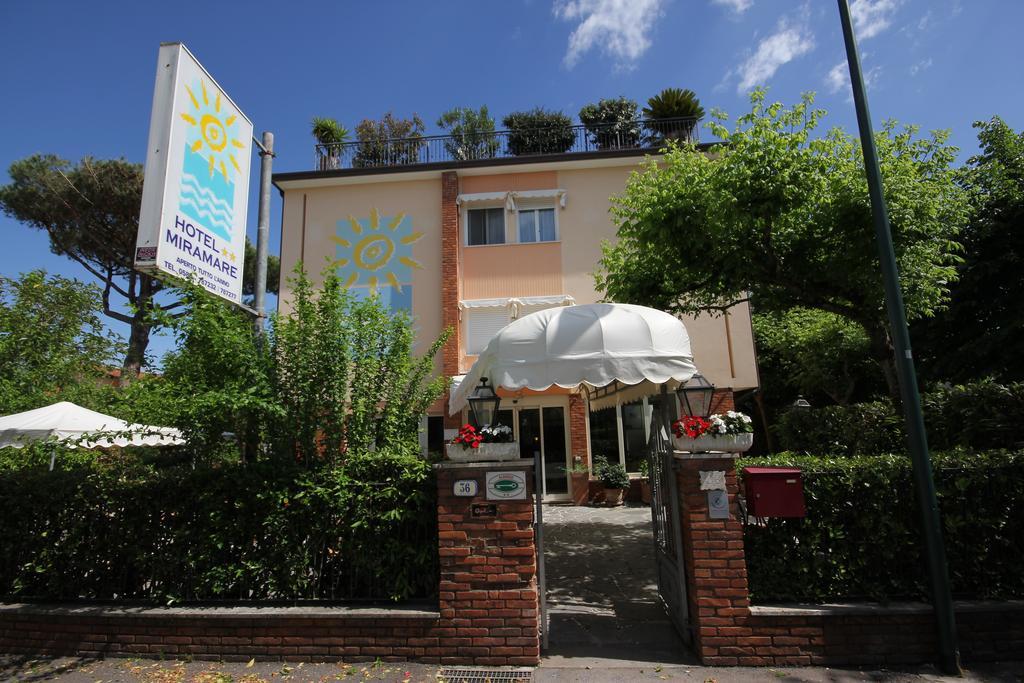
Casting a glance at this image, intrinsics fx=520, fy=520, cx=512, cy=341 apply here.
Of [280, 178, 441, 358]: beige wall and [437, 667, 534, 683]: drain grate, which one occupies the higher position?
[280, 178, 441, 358]: beige wall

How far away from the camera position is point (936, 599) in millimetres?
4008

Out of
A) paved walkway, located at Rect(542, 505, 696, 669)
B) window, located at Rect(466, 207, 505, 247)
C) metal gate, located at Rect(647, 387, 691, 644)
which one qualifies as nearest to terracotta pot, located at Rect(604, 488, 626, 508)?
paved walkway, located at Rect(542, 505, 696, 669)

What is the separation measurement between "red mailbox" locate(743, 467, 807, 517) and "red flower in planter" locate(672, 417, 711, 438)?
497mm

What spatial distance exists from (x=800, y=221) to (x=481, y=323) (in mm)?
8325

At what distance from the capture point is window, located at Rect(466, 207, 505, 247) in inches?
580

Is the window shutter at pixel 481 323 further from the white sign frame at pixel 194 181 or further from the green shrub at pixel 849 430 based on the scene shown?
the white sign frame at pixel 194 181

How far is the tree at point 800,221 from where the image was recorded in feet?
22.4

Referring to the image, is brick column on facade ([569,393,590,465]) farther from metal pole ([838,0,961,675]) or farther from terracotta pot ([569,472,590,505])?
metal pole ([838,0,961,675])

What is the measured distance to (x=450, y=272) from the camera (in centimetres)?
1402

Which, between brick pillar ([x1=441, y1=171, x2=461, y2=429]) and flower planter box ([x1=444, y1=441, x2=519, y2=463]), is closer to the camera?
flower planter box ([x1=444, y1=441, x2=519, y2=463])

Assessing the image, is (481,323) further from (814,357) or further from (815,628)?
(814,357)

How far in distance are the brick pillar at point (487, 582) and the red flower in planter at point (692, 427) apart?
1.39 metres

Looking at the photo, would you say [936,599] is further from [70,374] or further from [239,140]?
[70,374]

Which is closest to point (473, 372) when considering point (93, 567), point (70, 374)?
point (93, 567)
